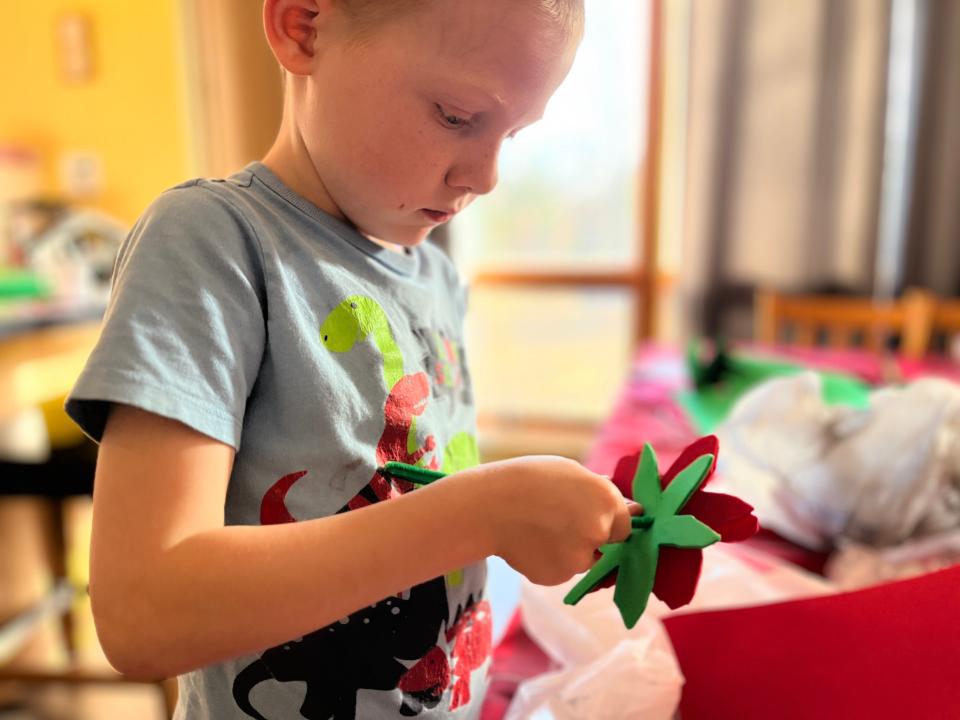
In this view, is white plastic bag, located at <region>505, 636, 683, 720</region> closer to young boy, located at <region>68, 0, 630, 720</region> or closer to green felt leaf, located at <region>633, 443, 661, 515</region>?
young boy, located at <region>68, 0, 630, 720</region>

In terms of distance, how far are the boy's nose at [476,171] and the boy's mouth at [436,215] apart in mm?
30

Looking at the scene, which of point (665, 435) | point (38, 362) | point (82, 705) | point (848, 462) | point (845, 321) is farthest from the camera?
point (845, 321)

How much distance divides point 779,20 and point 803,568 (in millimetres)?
2018

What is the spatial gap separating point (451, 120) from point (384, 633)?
0.31 meters

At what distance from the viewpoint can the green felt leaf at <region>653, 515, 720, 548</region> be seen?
384 millimetres

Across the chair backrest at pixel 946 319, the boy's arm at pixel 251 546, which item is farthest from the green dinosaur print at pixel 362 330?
the chair backrest at pixel 946 319

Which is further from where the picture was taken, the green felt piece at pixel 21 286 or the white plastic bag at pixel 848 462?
the green felt piece at pixel 21 286

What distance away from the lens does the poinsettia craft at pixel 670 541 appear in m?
0.40

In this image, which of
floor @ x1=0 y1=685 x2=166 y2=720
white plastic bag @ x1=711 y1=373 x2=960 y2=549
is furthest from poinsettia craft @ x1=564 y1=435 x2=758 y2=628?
floor @ x1=0 y1=685 x2=166 y2=720

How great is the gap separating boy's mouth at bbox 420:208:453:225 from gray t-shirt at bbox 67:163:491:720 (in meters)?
0.05

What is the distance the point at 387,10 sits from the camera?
404mm

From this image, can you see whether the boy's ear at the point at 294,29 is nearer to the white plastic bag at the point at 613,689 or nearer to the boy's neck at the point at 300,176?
the boy's neck at the point at 300,176

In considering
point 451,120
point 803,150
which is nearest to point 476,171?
point 451,120

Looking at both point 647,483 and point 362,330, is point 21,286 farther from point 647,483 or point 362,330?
point 647,483
